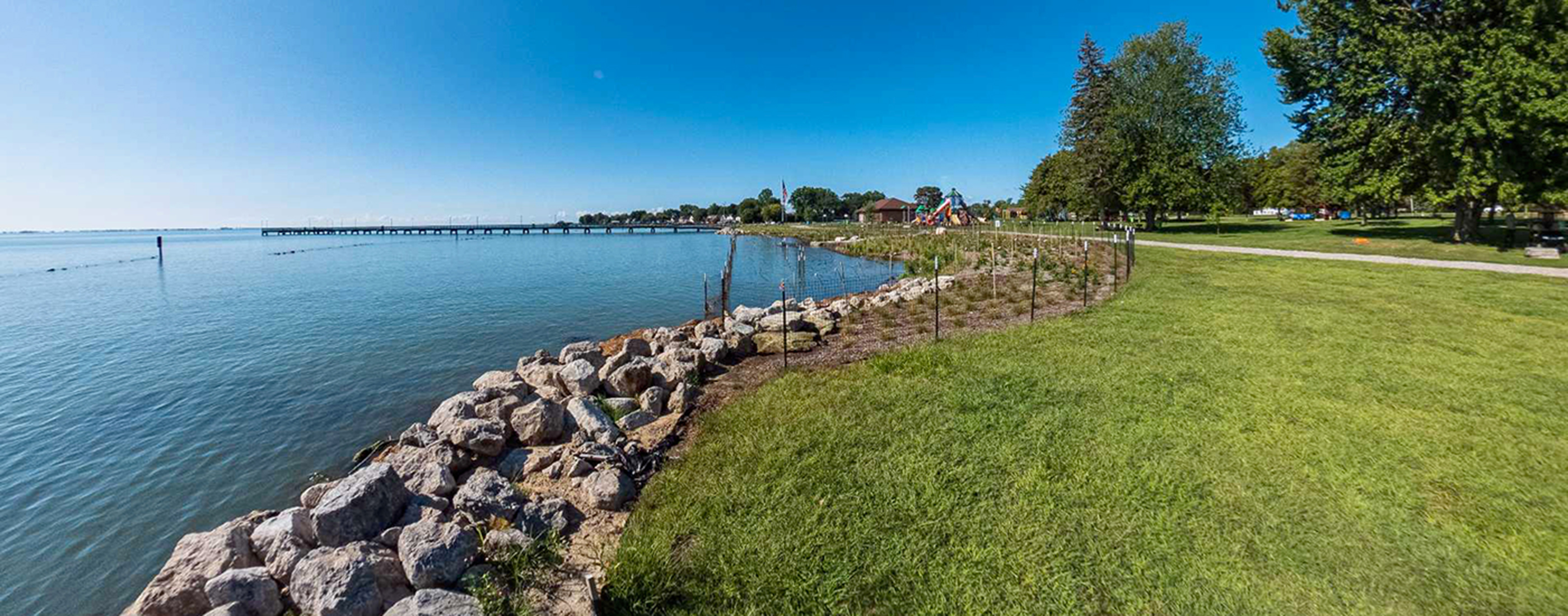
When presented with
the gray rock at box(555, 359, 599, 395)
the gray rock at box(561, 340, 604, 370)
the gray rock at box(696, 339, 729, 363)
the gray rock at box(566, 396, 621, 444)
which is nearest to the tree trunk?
the gray rock at box(696, 339, 729, 363)

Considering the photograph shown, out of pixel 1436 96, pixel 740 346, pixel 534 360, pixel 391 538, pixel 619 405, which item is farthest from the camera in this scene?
pixel 1436 96

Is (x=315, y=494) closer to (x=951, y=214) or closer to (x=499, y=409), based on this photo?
(x=499, y=409)

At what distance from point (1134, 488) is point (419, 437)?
7734mm

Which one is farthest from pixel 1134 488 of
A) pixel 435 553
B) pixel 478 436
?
pixel 478 436

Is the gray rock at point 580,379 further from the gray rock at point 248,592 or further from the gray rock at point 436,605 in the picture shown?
the gray rock at point 436,605

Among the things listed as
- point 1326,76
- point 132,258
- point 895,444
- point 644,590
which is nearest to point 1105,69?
point 1326,76

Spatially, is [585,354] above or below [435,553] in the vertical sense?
above

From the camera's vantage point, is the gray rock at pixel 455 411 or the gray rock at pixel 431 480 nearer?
the gray rock at pixel 431 480

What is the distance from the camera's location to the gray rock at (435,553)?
11.9ft

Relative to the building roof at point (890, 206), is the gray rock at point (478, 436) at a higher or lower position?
lower

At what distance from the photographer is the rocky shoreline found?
3543mm

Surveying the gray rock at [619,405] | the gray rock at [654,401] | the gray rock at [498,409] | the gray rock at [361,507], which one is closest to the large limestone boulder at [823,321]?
the gray rock at [654,401]

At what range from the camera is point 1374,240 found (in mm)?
24406

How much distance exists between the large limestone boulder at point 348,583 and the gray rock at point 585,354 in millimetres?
5355
